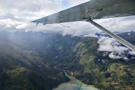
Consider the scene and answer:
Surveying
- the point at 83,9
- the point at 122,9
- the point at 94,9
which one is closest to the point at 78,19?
the point at 83,9

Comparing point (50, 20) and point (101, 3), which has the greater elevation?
point (101, 3)

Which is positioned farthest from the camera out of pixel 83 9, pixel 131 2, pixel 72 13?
pixel 72 13

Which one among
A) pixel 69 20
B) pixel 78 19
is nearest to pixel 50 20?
pixel 69 20

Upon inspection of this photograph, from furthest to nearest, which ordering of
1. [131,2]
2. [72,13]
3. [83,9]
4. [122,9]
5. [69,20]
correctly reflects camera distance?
1. [69,20]
2. [72,13]
3. [83,9]
4. [122,9]
5. [131,2]

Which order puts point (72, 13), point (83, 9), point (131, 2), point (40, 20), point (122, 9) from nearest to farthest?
1. point (131, 2)
2. point (122, 9)
3. point (83, 9)
4. point (72, 13)
5. point (40, 20)

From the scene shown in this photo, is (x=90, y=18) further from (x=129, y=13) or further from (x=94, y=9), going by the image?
(x=129, y=13)

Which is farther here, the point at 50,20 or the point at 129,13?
the point at 50,20

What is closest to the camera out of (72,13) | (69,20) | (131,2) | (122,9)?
(131,2)

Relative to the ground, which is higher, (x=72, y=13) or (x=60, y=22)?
(x=72, y=13)

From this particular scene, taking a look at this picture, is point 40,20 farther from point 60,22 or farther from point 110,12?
point 110,12
